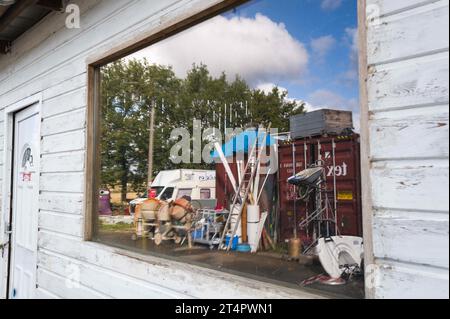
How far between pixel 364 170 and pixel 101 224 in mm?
1864

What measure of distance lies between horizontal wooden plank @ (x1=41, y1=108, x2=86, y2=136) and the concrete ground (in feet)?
2.51

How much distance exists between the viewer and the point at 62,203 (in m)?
2.79

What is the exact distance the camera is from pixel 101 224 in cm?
258

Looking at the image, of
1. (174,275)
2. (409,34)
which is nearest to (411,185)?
(409,34)

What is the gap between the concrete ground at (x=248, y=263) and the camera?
1465mm

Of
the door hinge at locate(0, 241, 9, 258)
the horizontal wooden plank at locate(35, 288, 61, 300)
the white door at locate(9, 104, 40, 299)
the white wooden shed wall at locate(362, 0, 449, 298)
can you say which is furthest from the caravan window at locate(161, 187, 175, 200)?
the door hinge at locate(0, 241, 9, 258)

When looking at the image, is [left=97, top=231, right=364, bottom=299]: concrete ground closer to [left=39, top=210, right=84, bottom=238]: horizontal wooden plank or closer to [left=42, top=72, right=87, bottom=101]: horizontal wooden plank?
[left=39, top=210, right=84, bottom=238]: horizontal wooden plank

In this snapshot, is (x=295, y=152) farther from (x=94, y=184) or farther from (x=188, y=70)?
(x=94, y=184)

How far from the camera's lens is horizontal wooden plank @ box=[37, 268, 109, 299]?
2.48m

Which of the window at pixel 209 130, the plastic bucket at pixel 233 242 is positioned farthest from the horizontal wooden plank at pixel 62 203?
the plastic bucket at pixel 233 242

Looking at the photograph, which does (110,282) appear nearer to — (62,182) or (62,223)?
(62,223)

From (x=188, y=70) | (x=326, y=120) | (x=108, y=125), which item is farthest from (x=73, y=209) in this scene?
(x=326, y=120)

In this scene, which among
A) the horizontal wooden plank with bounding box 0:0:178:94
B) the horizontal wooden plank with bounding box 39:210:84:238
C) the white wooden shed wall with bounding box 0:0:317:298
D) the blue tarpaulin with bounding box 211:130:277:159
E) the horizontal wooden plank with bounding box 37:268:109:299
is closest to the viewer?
the white wooden shed wall with bounding box 0:0:317:298
